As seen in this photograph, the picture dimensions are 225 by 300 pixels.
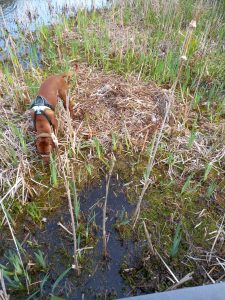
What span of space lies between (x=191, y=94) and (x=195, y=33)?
1.59m

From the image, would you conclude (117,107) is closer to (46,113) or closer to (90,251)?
(46,113)

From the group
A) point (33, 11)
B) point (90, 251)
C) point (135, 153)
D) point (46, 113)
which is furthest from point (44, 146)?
point (33, 11)

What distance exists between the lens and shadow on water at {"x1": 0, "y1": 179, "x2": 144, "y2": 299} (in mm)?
1803

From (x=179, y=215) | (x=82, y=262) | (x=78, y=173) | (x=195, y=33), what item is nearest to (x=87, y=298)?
(x=82, y=262)

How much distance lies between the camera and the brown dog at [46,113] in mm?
2508

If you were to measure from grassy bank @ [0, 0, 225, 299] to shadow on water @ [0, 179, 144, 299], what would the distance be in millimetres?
42

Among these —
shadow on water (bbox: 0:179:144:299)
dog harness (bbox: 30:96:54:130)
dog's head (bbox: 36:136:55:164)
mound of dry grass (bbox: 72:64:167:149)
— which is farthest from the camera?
mound of dry grass (bbox: 72:64:167:149)

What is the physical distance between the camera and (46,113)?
8.63 ft

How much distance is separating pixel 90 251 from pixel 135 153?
1.18 m

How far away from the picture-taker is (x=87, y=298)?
1763 millimetres

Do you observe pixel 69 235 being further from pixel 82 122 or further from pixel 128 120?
pixel 128 120

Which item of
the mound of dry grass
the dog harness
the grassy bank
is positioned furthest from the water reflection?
the dog harness

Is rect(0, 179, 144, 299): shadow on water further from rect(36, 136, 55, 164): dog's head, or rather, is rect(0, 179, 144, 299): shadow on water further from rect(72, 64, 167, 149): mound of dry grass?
rect(72, 64, 167, 149): mound of dry grass

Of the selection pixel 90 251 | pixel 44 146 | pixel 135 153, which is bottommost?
pixel 90 251
